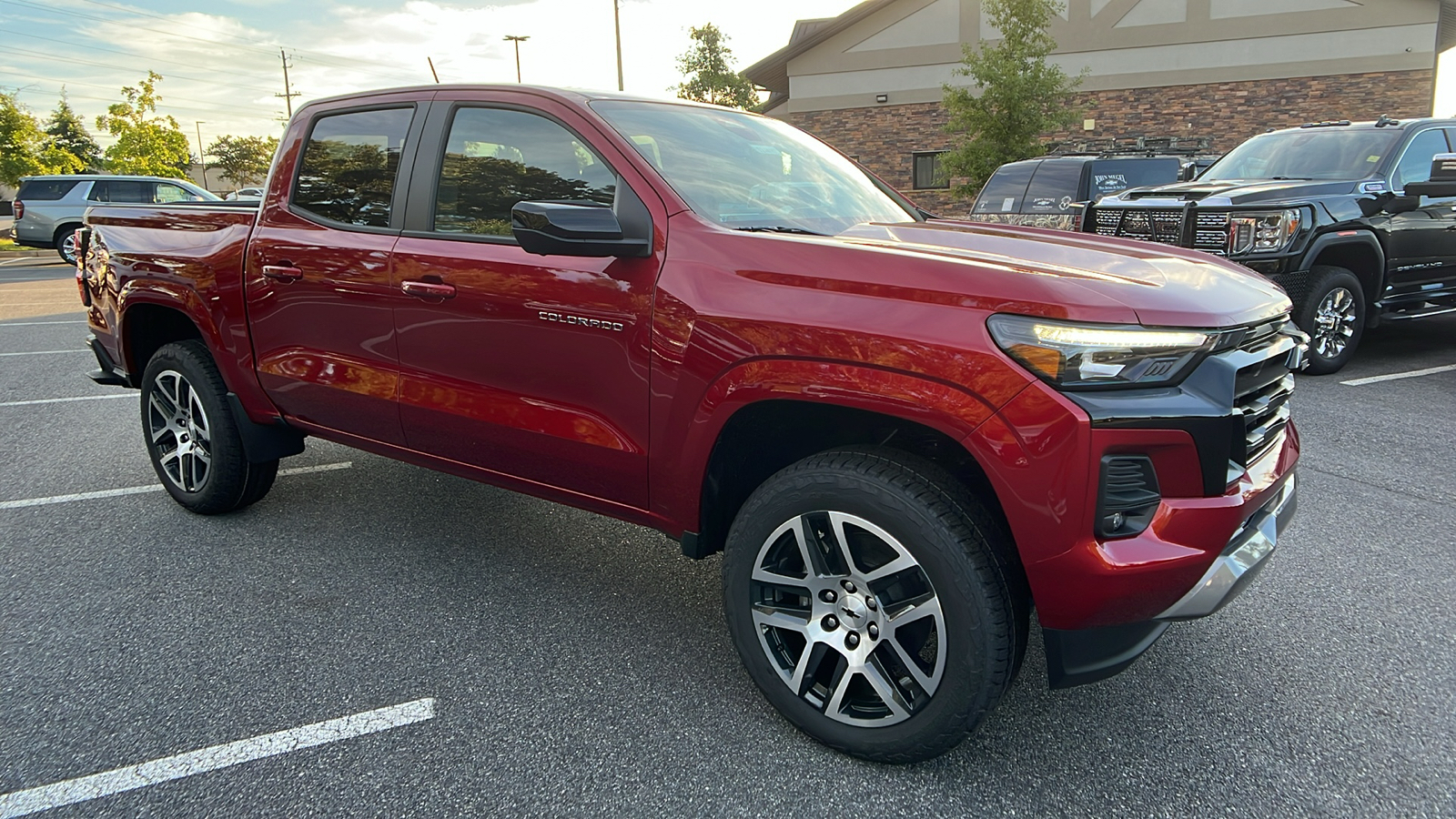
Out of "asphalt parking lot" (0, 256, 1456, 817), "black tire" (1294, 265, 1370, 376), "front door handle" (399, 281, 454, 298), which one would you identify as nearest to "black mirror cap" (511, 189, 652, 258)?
"front door handle" (399, 281, 454, 298)

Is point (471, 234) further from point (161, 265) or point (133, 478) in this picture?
point (133, 478)

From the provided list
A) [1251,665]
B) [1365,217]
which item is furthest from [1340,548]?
[1365,217]

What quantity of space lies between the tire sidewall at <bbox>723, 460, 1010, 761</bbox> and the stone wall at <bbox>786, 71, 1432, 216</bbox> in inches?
866

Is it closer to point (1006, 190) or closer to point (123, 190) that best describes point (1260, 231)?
point (1006, 190)

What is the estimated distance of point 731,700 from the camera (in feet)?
9.29

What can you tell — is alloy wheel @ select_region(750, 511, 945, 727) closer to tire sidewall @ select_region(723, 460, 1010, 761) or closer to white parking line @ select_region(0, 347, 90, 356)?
tire sidewall @ select_region(723, 460, 1010, 761)

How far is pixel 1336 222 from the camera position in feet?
23.1

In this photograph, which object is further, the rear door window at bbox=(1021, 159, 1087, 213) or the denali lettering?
the rear door window at bbox=(1021, 159, 1087, 213)

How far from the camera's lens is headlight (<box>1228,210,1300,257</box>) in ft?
22.8

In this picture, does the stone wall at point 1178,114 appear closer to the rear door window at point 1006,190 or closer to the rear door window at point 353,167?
the rear door window at point 1006,190

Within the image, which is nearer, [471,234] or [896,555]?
[896,555]

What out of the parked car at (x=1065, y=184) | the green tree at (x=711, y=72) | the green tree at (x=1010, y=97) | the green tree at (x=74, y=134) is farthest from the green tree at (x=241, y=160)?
the parked car at (x=1065, y=184)

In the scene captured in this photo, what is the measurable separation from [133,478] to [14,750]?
2796 mm

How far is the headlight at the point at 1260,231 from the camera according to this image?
22.8 feet
